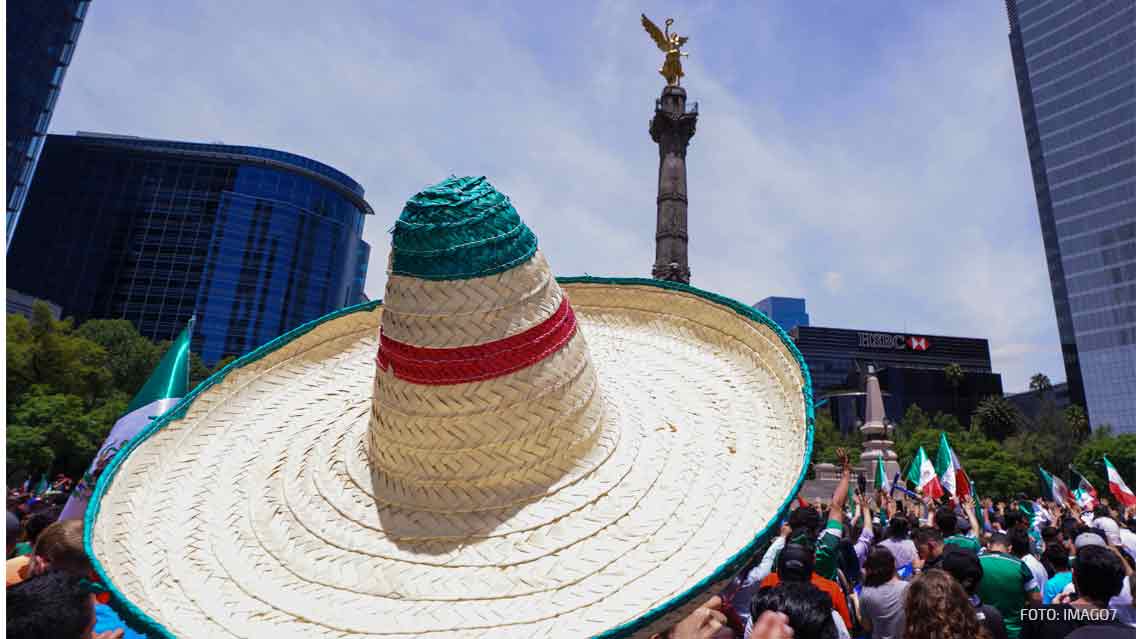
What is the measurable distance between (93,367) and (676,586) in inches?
A: 1364

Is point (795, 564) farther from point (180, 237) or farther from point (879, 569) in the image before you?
point (180, 237)

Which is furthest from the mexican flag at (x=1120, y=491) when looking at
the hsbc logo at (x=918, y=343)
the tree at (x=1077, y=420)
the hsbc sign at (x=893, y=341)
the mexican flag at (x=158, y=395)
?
the hsbc logo at (x=918, y=343)

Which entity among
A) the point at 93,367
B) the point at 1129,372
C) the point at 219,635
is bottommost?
the point at 219,635

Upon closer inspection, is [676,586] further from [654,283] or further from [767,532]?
[654,283]

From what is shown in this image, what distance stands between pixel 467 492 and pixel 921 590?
175 centimetres

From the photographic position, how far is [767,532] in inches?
71.6

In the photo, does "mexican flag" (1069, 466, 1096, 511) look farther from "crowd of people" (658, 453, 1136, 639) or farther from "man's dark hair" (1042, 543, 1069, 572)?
"man's dark hair" (1042, 543, 1069, 572)

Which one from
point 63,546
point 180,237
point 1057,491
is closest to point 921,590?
point 63,546

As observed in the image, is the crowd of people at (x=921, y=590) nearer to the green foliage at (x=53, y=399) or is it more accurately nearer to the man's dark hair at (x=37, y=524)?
the man's dark hair at (x=37, y=524)

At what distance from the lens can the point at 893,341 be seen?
8919 centimetres

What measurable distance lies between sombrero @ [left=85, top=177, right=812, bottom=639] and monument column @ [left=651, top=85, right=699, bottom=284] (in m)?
26.5

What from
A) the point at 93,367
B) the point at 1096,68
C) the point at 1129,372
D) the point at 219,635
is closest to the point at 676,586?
the point at 219,635

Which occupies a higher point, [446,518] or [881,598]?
[446,518]

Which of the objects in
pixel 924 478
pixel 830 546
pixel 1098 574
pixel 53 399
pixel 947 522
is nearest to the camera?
pixel 1098 574
